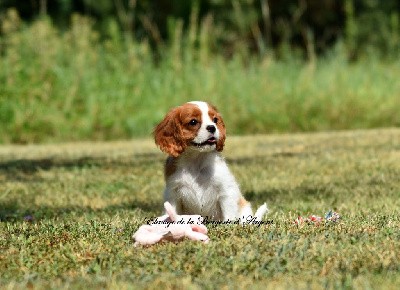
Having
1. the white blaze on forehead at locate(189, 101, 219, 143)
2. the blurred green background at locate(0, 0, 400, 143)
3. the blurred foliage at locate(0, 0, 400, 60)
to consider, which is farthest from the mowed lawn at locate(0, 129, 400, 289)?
the blurred foliage at locate(0, 0, 400, 60)

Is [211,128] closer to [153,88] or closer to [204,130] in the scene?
[204,130]

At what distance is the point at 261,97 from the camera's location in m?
13.8

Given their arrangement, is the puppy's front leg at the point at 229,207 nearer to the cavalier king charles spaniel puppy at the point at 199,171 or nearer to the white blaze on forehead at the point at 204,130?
the cavalier king charles spaniel puppy at the point at 199,171

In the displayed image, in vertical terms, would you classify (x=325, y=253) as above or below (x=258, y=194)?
above

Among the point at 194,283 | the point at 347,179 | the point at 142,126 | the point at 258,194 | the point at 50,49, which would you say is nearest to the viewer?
the point at 194,283

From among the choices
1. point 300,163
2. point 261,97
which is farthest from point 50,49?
point 300,163

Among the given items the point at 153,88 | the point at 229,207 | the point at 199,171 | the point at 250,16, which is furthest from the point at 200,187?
the point at 250,16

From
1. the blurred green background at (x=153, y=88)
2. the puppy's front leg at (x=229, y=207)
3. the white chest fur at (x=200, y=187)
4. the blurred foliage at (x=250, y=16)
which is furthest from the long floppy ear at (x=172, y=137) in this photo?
the blurred foliage at (x=250, y=16)

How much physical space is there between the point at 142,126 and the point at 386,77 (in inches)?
187

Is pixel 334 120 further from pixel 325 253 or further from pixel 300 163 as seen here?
pixel 325 253

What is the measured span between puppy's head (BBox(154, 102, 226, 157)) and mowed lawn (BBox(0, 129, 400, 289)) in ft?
1.94

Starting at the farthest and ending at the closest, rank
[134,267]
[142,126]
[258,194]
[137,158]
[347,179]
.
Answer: [142,126]
[137,158]
[347,179]
[258,194]
[134,267]

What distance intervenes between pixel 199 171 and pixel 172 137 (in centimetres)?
28

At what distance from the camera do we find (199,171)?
5418 mm
